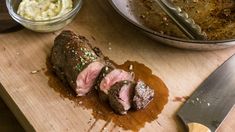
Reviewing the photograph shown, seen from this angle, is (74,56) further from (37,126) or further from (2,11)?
(2,11)

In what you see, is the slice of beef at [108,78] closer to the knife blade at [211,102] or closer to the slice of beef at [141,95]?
the slice of beef at [141,95]

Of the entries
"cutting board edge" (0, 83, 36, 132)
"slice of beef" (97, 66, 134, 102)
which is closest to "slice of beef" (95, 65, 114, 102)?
"slice of beef" (97, 66, 134, 102)

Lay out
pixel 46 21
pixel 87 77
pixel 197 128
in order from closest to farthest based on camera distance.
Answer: pixel 197 128 < pixel 87 77 < pixel 46 21

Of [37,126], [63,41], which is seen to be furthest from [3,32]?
[37,126]

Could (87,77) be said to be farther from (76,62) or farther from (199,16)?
(199,16)

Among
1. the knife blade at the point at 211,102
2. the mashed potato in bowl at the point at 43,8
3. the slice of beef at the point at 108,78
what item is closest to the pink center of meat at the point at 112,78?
the slice of beef at the point at 108,78

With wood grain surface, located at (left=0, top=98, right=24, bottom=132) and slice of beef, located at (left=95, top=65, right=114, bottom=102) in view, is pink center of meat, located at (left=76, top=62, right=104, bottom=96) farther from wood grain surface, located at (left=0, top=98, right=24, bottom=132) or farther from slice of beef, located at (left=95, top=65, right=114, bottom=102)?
wood grain surface, located at (left=0, top=98, right=24, bottom=132)

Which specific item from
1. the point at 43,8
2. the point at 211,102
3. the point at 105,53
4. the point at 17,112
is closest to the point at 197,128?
the point at 211,102
